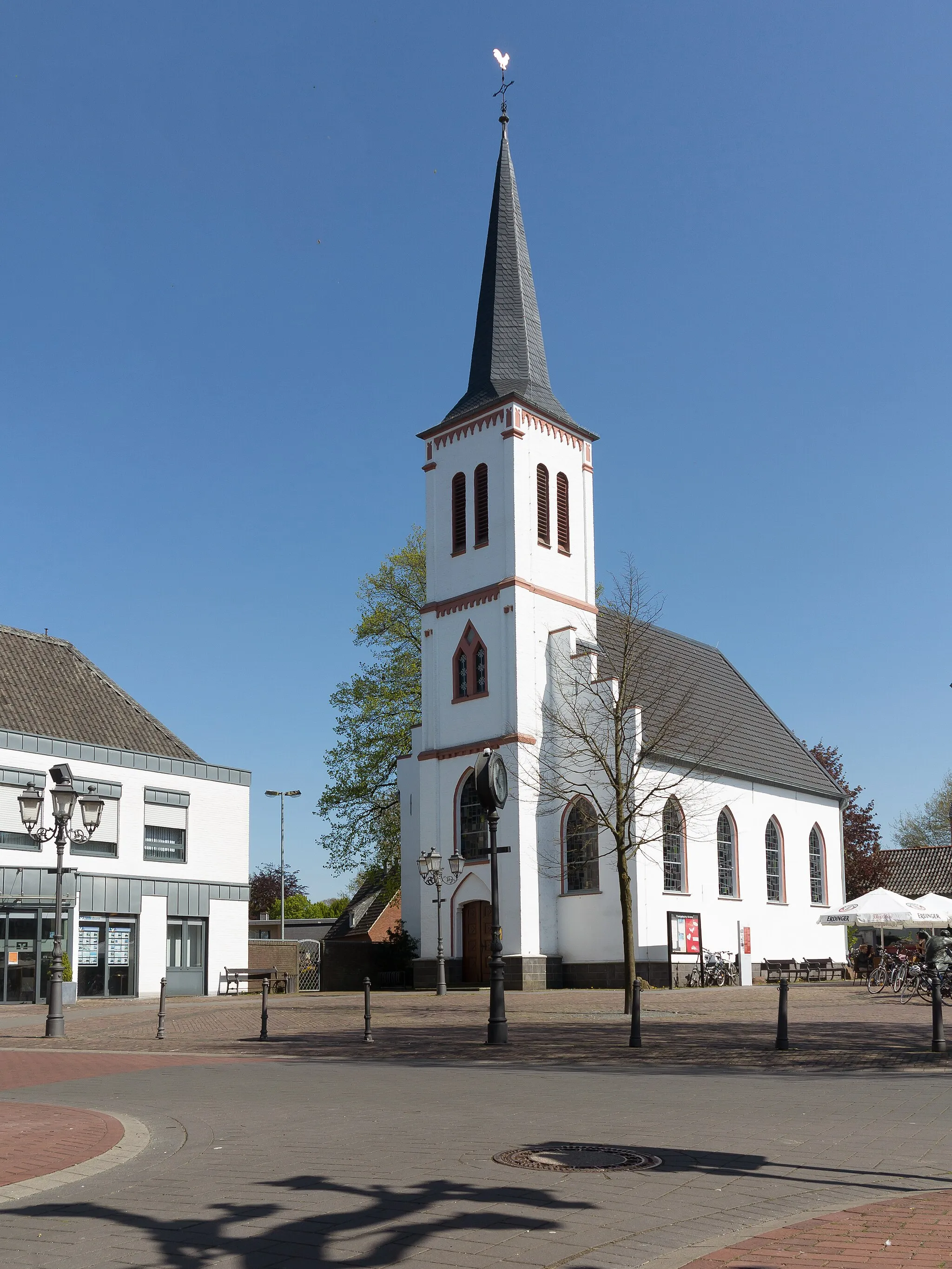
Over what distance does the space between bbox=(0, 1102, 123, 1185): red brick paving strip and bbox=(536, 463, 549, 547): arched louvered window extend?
31460mm

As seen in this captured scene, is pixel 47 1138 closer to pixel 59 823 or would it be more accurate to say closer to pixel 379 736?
pixel 59 823

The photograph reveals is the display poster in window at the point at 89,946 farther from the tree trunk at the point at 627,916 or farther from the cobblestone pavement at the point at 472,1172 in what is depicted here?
the cobblestone pavement at the point at 472,1172

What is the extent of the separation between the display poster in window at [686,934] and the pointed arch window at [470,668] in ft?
30.2

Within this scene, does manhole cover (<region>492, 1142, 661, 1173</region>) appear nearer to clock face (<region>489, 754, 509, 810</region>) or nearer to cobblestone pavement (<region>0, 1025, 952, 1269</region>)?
cobblestone pavement (<region>0, 1025, 952, 1269</region>)

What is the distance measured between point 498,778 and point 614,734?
18.1 meters

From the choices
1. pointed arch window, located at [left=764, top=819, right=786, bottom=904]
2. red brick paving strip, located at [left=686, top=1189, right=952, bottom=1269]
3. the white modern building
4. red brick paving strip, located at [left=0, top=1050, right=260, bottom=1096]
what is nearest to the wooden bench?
pointed arch window, located at [left=764, top=819, right=786, bottom=904]

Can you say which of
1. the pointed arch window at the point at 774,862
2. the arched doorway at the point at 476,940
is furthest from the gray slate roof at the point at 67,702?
the pointed arch window at the point at 774,862

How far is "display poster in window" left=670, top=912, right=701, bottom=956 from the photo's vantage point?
120ft

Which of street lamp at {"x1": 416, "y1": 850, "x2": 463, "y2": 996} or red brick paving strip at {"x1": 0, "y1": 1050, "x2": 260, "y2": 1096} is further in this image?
street lamp at {"x1": 416, "y1": 850, "x2": 463, "y2": 996}

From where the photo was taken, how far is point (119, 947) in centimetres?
3819

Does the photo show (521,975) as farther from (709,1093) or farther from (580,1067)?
(709,1093)

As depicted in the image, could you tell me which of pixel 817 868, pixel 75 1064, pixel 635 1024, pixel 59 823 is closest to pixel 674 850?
pixel 817 868

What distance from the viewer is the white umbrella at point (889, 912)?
31.1 meters

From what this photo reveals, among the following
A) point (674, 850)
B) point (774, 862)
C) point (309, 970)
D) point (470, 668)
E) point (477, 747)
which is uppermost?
point (470, 668)
